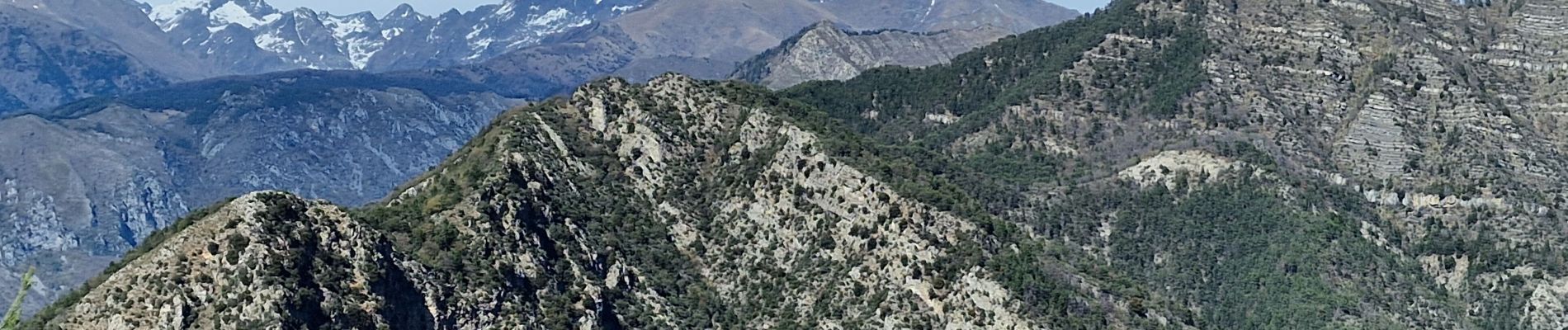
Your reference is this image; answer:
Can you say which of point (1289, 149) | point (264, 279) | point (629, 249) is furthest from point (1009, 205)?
point (264, 279)

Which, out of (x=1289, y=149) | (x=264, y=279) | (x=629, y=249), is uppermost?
(x=264, y=279)

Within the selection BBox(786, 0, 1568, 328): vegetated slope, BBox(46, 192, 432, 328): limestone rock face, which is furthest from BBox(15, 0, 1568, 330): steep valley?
BBox(786, 0, 1568, 328): vegetated slope

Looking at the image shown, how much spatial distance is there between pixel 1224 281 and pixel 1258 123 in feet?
95.6

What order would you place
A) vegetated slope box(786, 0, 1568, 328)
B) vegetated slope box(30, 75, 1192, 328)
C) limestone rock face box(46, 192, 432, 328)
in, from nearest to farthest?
1. limestone rock face box(46, 192, 432, 328)
2. vegetated slope box(30, 75, 1192, 328)
3. vegetated slope box(786, 0, 1568, 328)

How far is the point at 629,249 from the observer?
4806 inches

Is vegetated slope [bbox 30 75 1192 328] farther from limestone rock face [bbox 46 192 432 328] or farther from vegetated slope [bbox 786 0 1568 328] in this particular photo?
vegetated slope [bbox 786 0 1568 328]

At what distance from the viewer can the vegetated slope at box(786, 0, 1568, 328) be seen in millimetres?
155625

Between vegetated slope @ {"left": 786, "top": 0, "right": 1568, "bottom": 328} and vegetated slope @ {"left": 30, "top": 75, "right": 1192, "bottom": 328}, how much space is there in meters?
20.2

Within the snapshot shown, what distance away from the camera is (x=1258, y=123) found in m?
180

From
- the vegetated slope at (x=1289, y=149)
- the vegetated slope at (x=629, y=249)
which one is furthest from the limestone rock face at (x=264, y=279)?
the vegetated slope at (x=1289, y=149)

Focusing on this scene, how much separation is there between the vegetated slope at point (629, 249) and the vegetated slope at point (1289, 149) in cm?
2016

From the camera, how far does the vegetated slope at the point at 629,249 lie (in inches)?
3748

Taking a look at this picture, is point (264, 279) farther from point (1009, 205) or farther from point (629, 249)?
point (1009, 205)

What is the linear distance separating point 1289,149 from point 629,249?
2998 inches
